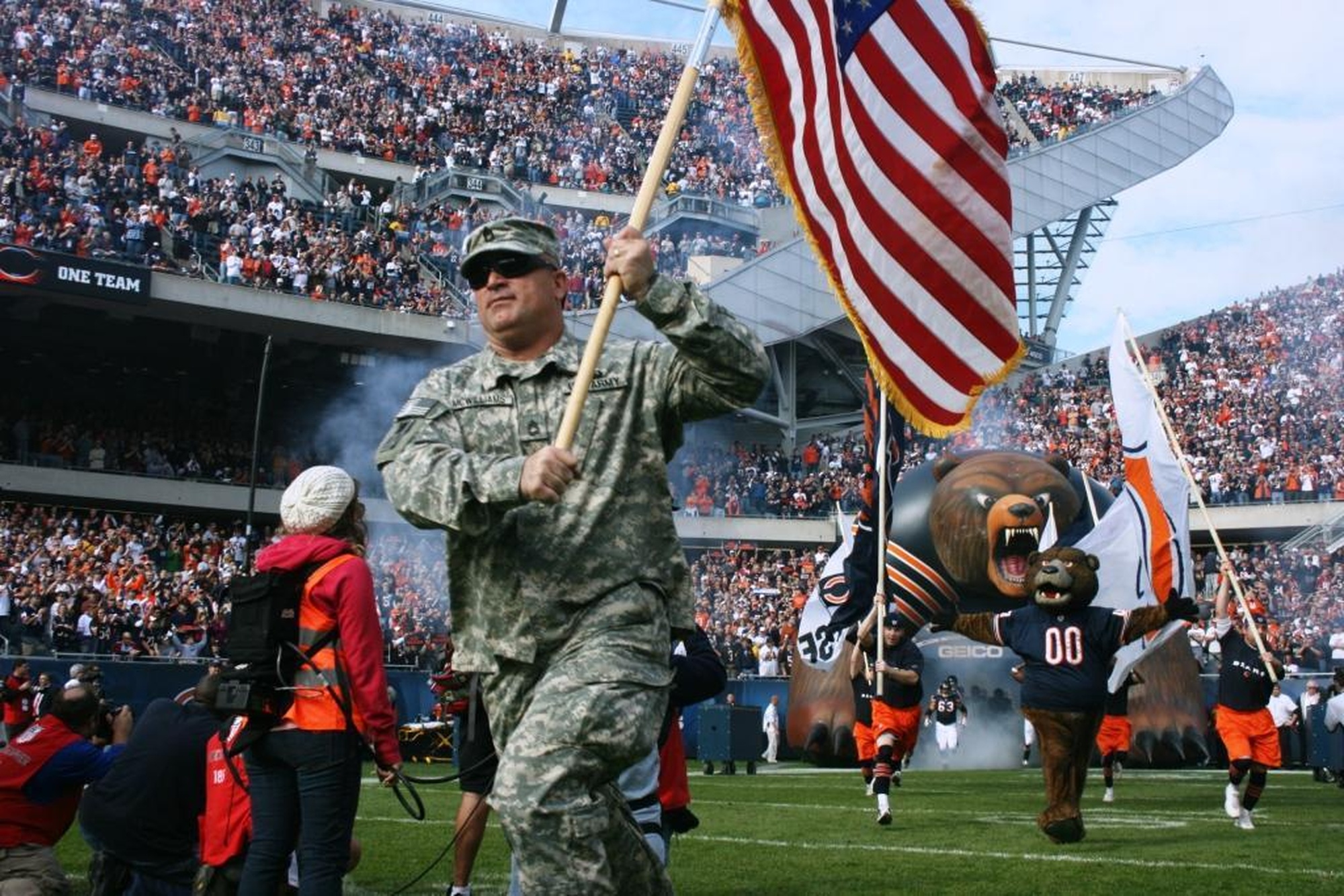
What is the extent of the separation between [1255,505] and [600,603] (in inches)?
1345

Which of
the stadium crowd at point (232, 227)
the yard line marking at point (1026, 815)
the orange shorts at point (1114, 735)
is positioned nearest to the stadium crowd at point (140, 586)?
the stadium crowd at point (232, 227)

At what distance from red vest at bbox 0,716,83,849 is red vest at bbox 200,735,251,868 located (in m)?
0.78

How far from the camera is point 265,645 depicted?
530 cm

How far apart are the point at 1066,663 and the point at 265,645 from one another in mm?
6641

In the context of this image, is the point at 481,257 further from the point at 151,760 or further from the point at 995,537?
the point at 995,537

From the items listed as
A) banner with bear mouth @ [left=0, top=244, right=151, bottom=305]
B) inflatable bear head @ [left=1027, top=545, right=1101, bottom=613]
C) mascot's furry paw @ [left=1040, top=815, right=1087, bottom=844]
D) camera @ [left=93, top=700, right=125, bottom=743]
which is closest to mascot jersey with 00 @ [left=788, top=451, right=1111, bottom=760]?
inflatable bear head @ [left=1027, top=545, right=1101, bottom=613]

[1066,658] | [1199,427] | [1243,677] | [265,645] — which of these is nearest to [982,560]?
[1243,677]

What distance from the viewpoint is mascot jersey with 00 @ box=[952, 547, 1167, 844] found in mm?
10094

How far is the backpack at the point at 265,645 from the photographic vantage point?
524cm

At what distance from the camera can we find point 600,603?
12.6 ft

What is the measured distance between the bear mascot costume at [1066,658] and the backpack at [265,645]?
6.21 metres

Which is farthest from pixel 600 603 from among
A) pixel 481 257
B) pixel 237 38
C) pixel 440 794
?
pixel 237 38

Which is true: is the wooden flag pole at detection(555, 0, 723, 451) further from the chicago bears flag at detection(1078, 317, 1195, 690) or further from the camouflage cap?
the chicago bears flag at detection(1078, 317, 1195, 690)

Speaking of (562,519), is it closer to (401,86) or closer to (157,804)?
(157,804)
